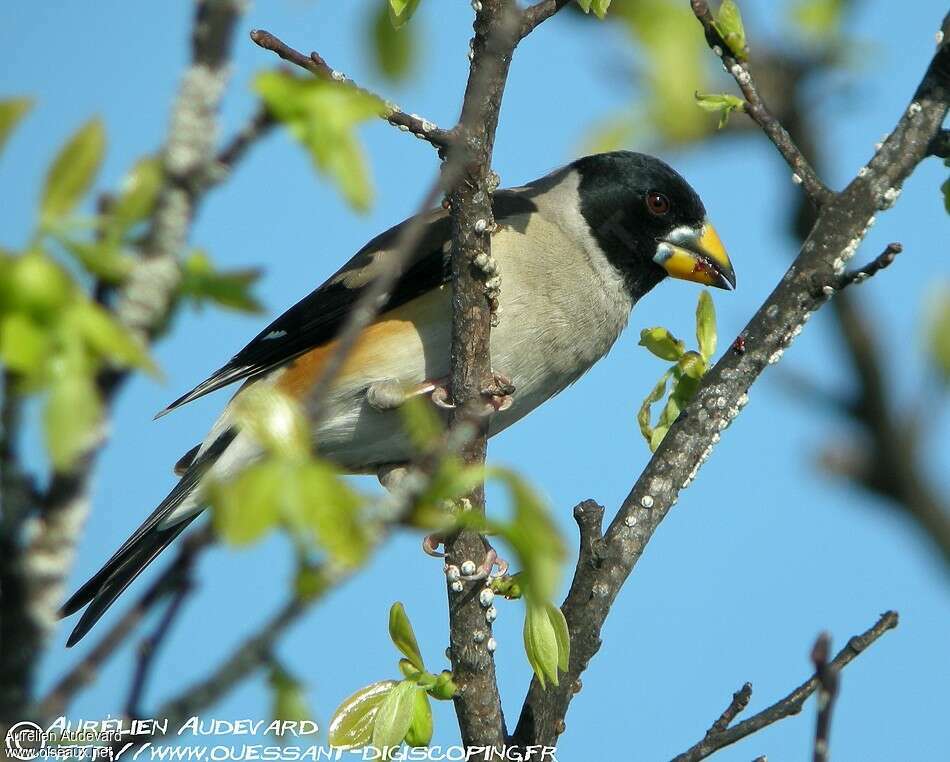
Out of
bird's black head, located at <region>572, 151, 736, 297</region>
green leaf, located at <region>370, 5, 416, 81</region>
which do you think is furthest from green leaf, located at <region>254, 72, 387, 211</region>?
bird's black head, located at <region>572, 151, 736, 297</region>

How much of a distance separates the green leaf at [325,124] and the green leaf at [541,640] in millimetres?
1943

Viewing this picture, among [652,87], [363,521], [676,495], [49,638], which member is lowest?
[49,638]

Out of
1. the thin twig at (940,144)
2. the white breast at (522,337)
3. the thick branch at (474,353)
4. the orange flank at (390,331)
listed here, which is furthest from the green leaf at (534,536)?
the orange flank at (390,331)

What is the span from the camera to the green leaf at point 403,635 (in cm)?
371

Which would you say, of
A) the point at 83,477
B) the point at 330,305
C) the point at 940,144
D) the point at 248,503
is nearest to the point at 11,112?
the point at 83,477

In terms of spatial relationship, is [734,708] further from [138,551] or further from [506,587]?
[138,551]

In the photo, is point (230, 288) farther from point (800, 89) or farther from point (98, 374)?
point (800, 89)

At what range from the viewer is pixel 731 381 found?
3.88 meters

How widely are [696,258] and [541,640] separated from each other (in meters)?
3.05

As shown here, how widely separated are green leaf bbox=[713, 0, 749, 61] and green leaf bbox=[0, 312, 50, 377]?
9.13ft

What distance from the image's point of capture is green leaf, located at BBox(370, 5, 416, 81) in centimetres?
321

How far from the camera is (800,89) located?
3.31 metres

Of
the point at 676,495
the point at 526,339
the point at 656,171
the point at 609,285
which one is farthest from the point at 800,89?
the point at 656,171

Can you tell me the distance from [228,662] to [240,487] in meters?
0.25
